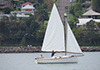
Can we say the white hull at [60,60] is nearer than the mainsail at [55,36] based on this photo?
Yes

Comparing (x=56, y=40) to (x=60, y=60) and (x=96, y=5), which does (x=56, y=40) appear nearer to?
(x=60, y=60)

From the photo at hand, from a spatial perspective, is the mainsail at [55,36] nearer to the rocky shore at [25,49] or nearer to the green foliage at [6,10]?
the rocky shore at [25,49]

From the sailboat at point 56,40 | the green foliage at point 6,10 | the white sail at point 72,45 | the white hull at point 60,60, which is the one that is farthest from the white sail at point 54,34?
the green foliage at point 6,10

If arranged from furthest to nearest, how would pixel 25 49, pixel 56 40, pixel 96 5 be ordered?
1. pixel 96 5
2. pixel 25 49
3. pixel 56 40

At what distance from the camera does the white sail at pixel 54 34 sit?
5944 cm

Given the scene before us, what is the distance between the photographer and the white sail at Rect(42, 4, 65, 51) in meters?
59.4

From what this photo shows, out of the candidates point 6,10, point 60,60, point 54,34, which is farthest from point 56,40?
point 6,10

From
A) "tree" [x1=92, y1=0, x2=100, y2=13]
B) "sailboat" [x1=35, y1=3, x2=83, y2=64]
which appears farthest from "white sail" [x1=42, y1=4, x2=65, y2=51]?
"tree" [x1=92, y1=0, x2=100, y2=13]

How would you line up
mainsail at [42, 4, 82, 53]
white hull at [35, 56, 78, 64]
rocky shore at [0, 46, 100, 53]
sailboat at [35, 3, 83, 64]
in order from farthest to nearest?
rocky shore at [0, 46, 100, 53]
mainsail at [42, 4, 82, 53]
sailboat at [35, 3, 83, 64]
white hull at [35, 56, 78, 64]

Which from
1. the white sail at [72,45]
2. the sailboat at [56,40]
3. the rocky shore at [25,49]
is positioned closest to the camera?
the white sail at [72,45]

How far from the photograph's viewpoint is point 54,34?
59.9m

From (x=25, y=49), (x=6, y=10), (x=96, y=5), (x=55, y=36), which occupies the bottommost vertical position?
(x=6, y=10)

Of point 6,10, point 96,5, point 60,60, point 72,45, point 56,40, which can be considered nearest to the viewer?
point 60,60

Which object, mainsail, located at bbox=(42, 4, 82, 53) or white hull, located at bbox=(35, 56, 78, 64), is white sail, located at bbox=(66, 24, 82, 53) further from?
white hull, located at bbox=(35, 56, 78, 64)
